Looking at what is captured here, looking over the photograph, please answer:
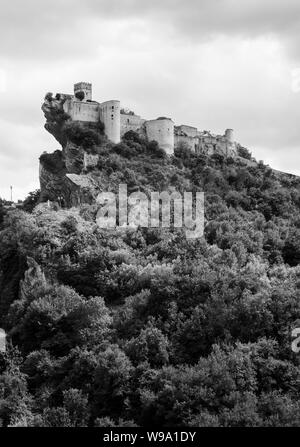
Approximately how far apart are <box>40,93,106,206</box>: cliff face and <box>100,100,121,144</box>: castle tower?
0.70 meters

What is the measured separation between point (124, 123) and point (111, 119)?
2119mm

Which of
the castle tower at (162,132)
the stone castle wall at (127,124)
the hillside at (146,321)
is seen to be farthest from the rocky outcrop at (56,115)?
the hillside at (146,321)

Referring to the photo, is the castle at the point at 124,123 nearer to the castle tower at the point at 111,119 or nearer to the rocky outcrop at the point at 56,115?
the castle tower at the point at 111,119

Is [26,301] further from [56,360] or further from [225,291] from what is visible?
[225,291]

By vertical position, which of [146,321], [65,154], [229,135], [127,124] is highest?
[229,135]

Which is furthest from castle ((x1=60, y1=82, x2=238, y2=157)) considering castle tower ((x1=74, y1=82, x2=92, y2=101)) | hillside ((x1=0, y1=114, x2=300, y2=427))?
hillside ((x1=0, y1=114, x2=300, y2=427))

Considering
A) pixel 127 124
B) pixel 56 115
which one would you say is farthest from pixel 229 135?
pixel 56 115

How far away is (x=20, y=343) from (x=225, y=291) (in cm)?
1154

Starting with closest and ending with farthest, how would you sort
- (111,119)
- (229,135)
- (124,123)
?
(111,119) < (124,123) < (229,135)

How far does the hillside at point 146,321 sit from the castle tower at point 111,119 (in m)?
9.19

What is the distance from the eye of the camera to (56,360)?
42.4m

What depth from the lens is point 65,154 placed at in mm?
71250

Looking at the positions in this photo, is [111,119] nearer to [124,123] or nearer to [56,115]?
[124,123]
